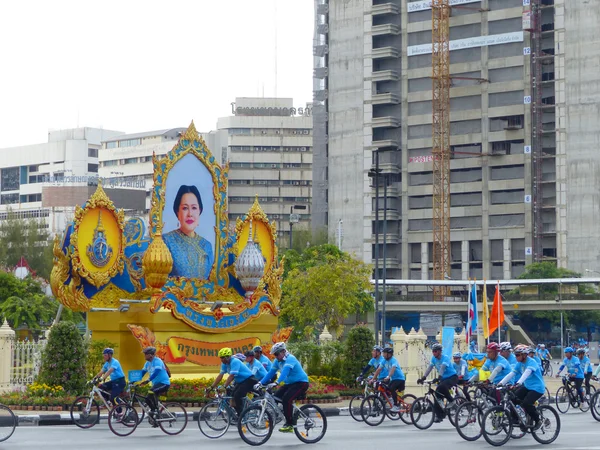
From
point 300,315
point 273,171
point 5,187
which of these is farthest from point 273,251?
point 5,187

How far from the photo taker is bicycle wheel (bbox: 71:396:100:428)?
84.2 feet

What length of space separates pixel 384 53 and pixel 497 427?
306ft

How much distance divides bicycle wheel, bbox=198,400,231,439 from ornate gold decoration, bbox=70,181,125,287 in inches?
421

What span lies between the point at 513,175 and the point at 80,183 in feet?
191

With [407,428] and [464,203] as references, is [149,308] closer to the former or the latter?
[407,428]

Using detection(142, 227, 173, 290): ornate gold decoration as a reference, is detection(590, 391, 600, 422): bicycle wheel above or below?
below

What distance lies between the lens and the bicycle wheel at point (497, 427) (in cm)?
2133

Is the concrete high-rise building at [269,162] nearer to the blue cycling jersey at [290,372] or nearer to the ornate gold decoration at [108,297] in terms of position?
the ornate gold decoration at [108,297]

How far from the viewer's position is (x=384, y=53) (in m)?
112

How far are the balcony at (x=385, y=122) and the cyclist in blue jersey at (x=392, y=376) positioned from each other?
85.0 metres

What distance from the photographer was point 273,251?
36812mm

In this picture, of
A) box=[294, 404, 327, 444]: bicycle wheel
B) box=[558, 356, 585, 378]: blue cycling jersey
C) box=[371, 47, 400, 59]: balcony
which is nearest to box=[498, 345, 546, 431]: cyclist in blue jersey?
box=[294, 404, 327, 444]: bicycle wheel

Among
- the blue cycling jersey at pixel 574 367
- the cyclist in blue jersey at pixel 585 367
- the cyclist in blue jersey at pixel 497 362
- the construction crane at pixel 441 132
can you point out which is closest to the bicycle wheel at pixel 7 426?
the cyclist in blue jersey at pixel 497 362

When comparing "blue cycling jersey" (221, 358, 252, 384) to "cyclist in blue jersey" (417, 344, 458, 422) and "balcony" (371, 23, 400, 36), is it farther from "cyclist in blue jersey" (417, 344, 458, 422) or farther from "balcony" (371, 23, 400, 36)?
"balcony" (371, 23, 400, 36)
